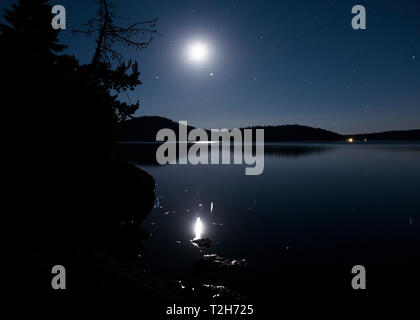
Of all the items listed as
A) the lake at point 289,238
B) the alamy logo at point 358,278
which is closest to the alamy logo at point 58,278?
the lake at point 289,238

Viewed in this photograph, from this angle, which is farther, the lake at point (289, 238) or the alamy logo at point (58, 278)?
the lake at point (289, 238)

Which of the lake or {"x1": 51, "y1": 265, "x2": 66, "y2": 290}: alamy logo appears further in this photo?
the lake

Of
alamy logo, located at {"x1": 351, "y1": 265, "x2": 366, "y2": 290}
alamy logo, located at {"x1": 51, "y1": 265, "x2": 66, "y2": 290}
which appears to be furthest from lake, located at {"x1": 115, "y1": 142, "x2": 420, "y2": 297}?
alamy logo, located at {"x1": 51, "y1": 265, "x2": 66, "y2": 290}

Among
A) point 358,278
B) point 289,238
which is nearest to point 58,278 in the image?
point 358,278

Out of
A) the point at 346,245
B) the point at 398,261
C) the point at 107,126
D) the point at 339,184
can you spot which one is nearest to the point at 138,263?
the point at 107,126

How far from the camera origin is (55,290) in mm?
4773

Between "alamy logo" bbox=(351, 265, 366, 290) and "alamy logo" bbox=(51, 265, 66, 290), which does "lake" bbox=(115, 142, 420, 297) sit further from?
"alamy logo" bbox=(51, 265, 66, 290)

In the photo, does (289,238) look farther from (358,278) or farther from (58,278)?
(58,278)

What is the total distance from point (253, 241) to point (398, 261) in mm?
8132

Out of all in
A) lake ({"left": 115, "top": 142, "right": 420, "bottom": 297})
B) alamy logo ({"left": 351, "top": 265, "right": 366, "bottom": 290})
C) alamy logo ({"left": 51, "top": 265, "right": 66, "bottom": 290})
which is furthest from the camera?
lake ({"left": 115, "top": 142, "right": 420, "bottom": 297})

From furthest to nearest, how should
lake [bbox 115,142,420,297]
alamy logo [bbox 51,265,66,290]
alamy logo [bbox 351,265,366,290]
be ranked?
lake [bbox 115,142,420,297] → alamy logo [bbox 351,265,366,290] → alamy logo [bbox 51,265,66,290]

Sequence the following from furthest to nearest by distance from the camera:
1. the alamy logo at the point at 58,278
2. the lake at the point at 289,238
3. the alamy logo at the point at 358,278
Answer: the lake at the point at 289,238 → the alamy logo at the point at 358,278 → the alamy logo at the point at 58,278

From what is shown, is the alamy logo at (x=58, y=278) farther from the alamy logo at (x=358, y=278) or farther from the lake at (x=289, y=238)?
the alamy logo at (x=358, y=278)

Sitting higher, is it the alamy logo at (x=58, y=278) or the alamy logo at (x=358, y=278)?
the alamy logo at (x=58, y=278)
